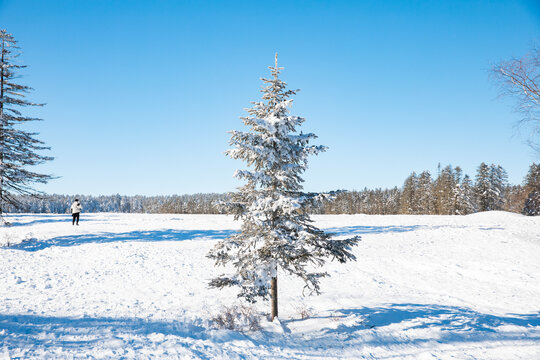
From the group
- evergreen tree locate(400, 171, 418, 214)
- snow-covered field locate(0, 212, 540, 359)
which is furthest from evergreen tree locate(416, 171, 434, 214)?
snow-covered field locate(0, 212, 540, 359)

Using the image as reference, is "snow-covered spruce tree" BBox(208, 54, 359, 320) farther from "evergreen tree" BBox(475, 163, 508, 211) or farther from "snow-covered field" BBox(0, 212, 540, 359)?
"evergreen tree" BBox(475, 163, 508, 211)

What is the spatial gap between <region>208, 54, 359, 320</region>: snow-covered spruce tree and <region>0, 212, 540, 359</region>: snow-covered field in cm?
167

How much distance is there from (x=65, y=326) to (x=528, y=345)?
1093cm

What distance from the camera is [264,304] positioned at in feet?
29.8

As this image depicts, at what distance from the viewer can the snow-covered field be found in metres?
6.32

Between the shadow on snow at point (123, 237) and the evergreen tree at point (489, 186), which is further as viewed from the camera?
the evergreen tree at point (489, 186)

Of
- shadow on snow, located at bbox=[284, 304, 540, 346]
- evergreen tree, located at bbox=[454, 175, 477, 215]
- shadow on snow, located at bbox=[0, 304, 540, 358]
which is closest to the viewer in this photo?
shadow on snow, located at bbox=[0, 304, 540, 358]

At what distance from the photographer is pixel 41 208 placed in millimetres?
122500

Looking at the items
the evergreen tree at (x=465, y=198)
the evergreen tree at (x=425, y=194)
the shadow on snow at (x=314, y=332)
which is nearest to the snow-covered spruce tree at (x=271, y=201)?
the shadow on snow at (x=314, y=332)

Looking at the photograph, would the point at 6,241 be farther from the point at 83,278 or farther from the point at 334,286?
the point at 334,286

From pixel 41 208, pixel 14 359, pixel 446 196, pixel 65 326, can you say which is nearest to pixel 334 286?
pixel 65 326

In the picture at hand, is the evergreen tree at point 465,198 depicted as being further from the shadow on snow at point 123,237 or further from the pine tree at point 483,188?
the shadow on snow at point 123,237

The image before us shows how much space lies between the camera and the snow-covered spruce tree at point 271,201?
641 centimetres

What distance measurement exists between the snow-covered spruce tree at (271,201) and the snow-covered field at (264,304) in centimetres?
167
